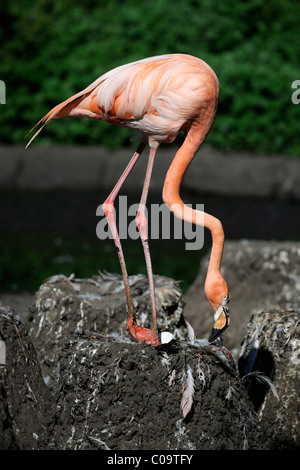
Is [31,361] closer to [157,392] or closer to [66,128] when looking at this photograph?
[157,392]

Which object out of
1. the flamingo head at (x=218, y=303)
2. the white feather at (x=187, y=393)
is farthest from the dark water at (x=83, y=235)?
the white feather at (x=187, y=393)

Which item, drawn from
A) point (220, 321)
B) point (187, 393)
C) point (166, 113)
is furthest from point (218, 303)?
point (166, 113)

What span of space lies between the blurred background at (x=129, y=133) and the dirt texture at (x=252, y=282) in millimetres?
3507

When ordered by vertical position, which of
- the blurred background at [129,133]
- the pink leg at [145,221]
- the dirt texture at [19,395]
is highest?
the blurred background at [129,133]

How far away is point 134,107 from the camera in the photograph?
178 inches

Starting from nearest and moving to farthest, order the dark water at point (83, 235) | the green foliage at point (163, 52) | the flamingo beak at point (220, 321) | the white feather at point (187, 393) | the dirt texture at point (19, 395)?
the white feather at point (187, 393) < the dirt texture at point (19, 395) < the flamingo beak at point (220, 321) < the dark water at point (83, 235) < the green foliage at point (163, 52)

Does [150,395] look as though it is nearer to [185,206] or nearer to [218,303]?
[218,303]

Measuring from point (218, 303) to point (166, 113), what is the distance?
1078mm

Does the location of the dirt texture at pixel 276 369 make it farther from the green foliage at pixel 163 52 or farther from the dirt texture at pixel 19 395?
the green foliage at pixel 163 52

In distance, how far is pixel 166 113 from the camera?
14.5ft

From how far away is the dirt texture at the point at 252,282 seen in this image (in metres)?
6.61

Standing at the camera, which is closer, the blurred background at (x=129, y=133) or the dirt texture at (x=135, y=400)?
the dirt texture at (x=135, y=400)

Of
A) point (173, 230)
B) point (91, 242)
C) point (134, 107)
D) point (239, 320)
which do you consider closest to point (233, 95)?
point (173, 230)

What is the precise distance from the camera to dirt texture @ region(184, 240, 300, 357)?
6.61 m
